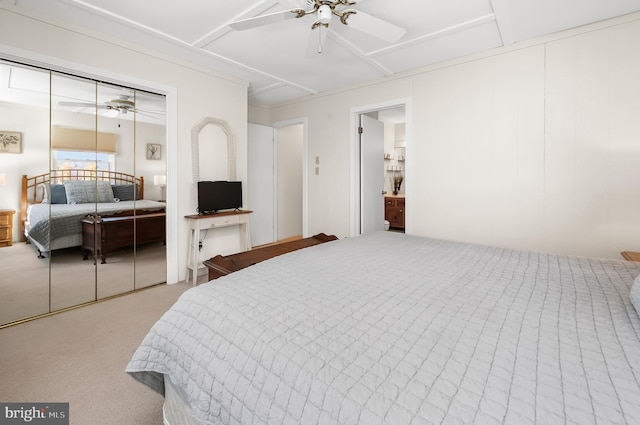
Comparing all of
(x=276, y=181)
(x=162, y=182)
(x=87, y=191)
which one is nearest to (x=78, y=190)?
→ (x=87, y=191)

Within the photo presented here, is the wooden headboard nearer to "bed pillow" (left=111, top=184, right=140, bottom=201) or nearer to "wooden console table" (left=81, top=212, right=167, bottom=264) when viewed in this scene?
"bed pillow" (left=111, top=184, right=140, bottom=201)

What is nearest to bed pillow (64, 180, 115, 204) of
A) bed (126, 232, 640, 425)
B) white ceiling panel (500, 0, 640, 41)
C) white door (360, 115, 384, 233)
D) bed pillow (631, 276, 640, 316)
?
bed (126, 232, 640, 425)

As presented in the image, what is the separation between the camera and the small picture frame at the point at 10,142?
2363mm

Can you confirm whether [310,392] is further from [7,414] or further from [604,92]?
[604,92]

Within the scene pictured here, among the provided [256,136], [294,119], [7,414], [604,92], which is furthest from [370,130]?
[7,414]

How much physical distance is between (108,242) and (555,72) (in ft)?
15.1

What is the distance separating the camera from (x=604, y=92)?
2.47 metres

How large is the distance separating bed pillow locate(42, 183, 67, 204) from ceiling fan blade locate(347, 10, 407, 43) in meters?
2.87

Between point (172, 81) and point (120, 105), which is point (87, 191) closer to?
point (120, 105)

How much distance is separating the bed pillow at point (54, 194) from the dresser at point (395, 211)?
5506 millimetres

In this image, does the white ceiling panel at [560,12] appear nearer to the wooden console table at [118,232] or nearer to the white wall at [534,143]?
the white wall at [534,143]

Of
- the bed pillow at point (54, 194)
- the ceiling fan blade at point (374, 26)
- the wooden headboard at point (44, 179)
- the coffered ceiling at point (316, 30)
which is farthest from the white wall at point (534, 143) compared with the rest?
the bed pillow at point (54, 194)

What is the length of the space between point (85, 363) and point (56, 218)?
4.91 ft

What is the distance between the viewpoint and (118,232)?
10.0 feet
